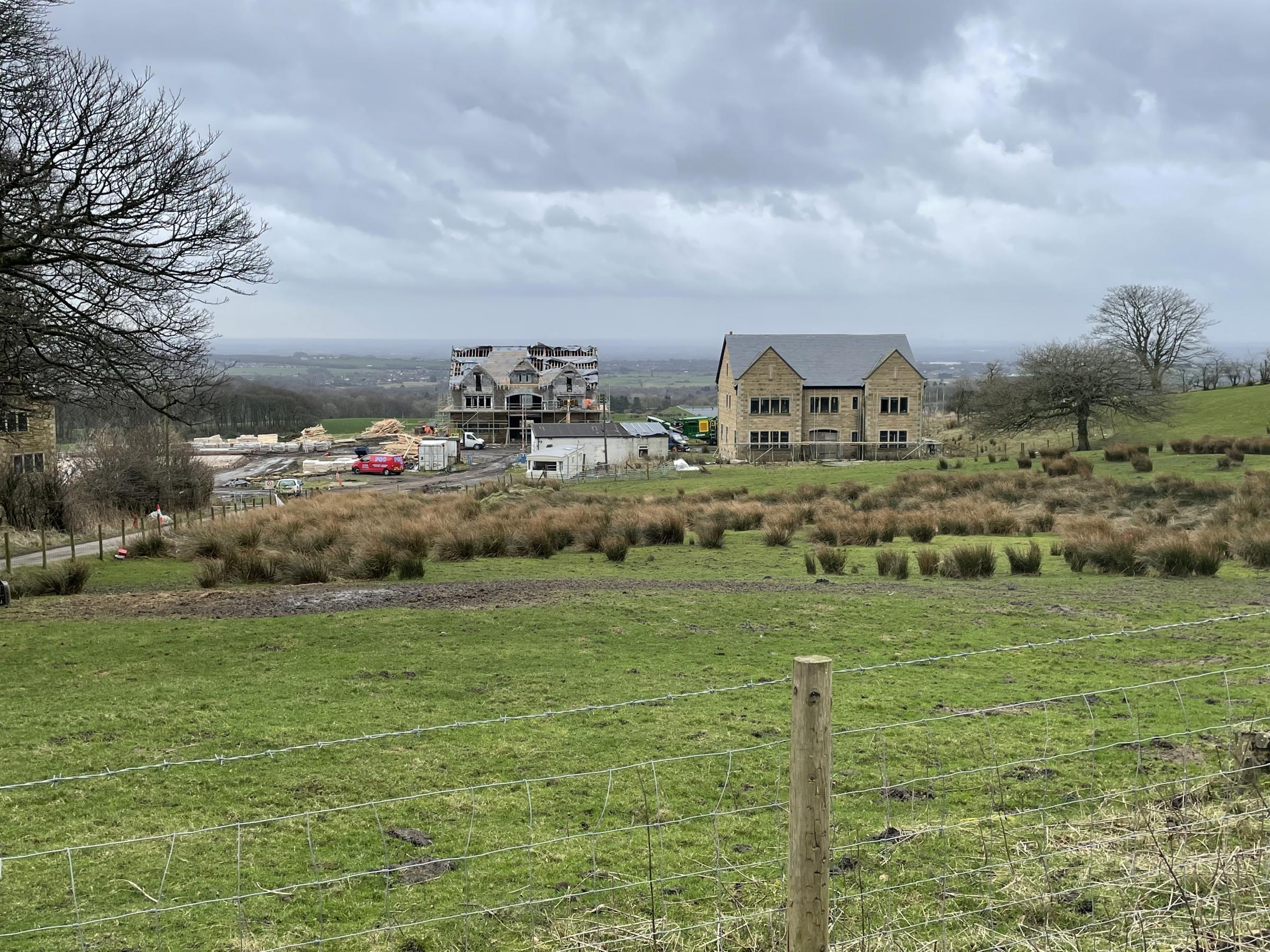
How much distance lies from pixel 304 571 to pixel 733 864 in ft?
43.3

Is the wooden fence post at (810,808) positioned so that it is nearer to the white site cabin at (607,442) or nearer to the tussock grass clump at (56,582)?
the tussock grass clump at (56,582)

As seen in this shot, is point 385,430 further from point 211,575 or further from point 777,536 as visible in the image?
→ point 211,575

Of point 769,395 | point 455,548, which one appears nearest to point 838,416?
point 769,395

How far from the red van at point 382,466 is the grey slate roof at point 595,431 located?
972 centimetres

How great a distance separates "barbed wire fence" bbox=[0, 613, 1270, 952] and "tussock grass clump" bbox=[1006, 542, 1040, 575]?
1000 centimetres

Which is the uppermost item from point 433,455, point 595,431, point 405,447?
point 595,431

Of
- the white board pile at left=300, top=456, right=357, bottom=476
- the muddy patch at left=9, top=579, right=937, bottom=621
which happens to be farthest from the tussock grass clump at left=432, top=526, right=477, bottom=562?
the white board pile at left=300, top=456, right=357, bottom=476

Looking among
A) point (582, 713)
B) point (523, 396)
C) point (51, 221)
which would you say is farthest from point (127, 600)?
point (523, 396)

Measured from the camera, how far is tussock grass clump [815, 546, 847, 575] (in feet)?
58.5

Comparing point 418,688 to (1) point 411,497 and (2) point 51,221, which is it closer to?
(2) point 51,221

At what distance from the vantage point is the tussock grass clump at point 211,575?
17.2 meters

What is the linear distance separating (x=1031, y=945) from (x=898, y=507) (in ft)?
80.7

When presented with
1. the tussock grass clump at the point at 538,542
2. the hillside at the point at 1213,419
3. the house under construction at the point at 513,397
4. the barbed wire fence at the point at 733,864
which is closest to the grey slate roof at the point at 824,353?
the hillside at the point at 1213,419

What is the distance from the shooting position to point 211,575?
17.3 m
